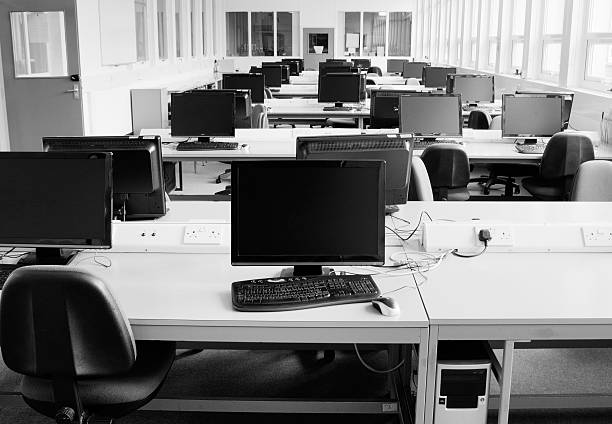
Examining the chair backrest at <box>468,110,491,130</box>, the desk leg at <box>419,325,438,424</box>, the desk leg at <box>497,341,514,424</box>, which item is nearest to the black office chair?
the desk leg at <box>419,325,438,424</box>

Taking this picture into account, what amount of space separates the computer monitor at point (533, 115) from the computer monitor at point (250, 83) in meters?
3.46

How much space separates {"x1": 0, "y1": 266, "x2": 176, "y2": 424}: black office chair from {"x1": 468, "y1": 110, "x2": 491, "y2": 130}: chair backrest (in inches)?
213

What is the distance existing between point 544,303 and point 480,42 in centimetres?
1086

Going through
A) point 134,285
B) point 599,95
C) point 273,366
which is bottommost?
point 273,366

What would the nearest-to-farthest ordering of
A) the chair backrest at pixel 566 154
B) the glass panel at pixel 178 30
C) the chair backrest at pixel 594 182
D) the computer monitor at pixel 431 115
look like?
1. the chair backrest at pixel 594 182
2. the chair backrest at pixel 566 154
3. the computer monitor at pixel 431 115
4. the glass panel at pixel 178 30

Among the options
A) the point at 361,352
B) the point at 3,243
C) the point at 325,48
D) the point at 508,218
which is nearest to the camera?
the point at 3,243

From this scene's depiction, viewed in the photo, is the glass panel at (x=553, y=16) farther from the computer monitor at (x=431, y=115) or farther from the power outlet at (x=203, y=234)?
the power outlet at (x=203, y=234)

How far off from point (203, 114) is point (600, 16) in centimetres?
469

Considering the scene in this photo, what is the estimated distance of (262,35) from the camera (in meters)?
19.7

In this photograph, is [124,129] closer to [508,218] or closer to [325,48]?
[508,218]

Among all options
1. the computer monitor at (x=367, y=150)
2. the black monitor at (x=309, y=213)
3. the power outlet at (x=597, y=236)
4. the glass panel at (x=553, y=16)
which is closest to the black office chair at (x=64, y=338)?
the black monitor at (x=309, y=213)

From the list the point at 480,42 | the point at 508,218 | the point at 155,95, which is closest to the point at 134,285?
the point at 508,218

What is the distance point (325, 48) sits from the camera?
19.7m

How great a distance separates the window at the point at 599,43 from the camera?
723 centimetres
